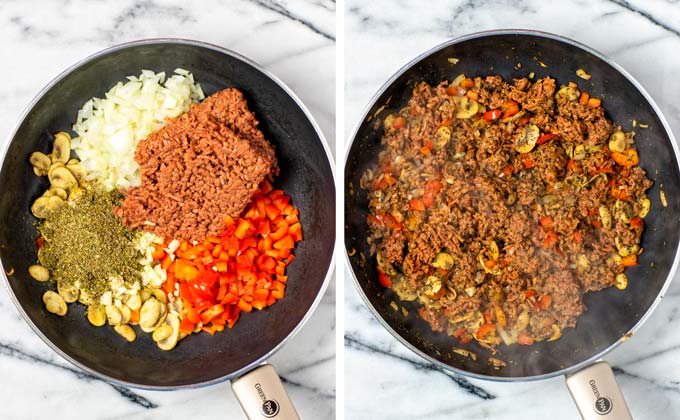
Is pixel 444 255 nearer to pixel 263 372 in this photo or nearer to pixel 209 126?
pixel 263 372

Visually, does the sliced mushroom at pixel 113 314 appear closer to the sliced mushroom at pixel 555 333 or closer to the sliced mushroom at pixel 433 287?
the sliced mushroom at pixel 433 287

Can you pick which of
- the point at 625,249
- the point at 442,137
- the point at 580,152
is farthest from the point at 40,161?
the point at 625,249

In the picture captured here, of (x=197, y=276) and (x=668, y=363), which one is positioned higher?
(x=197, y=276)

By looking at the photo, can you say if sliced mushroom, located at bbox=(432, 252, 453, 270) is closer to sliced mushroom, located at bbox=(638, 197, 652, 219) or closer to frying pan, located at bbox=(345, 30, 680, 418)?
frying pan, located at bbox=(345, 30, 680, 418)

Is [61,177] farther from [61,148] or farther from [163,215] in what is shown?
[163,215]

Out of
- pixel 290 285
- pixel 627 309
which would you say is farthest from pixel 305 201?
pixel 627 309

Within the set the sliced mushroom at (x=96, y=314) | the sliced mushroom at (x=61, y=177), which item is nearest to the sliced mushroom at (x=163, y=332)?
the sliced mushroom at (x=96, y=314)
